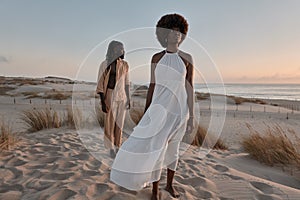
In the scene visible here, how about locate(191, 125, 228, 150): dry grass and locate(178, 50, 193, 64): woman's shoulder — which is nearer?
locate(178, 50, 193, 64): woman's shoulder

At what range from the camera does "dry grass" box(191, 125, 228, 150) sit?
5641 mm

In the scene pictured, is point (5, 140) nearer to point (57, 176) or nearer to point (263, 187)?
point (57, 176)

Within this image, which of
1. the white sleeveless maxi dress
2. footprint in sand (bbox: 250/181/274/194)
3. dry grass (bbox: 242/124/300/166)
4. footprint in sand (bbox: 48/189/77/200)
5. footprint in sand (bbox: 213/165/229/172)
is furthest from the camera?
dry grass (bbox: 242/124/300/166)

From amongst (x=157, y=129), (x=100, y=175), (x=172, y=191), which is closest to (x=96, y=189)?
(x=100, y=175)

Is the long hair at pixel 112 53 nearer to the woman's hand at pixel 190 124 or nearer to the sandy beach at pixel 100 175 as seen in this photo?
the sandy beach at pixel 100 175

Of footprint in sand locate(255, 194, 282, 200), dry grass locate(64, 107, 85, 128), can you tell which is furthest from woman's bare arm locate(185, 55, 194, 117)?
dry grass locate(64, 107, 85, 128)

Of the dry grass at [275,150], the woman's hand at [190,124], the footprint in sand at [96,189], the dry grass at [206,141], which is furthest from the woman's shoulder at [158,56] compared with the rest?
the dry grass at [206,141]

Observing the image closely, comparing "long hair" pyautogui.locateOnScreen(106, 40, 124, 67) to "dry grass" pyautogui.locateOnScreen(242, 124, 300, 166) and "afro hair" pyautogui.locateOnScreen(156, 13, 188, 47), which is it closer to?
"afro hair" pyautogui.locateOnScreen(156, 13, 188, 47)

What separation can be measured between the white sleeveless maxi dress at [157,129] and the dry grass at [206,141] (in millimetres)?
3215

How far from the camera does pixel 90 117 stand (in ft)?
25.4

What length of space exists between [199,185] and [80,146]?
8.30ft

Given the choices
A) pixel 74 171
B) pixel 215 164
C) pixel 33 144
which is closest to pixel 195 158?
pixel 215 164

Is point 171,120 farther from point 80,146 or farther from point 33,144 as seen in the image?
Answer: point 33,144

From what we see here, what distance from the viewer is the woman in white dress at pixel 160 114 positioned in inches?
97.5
